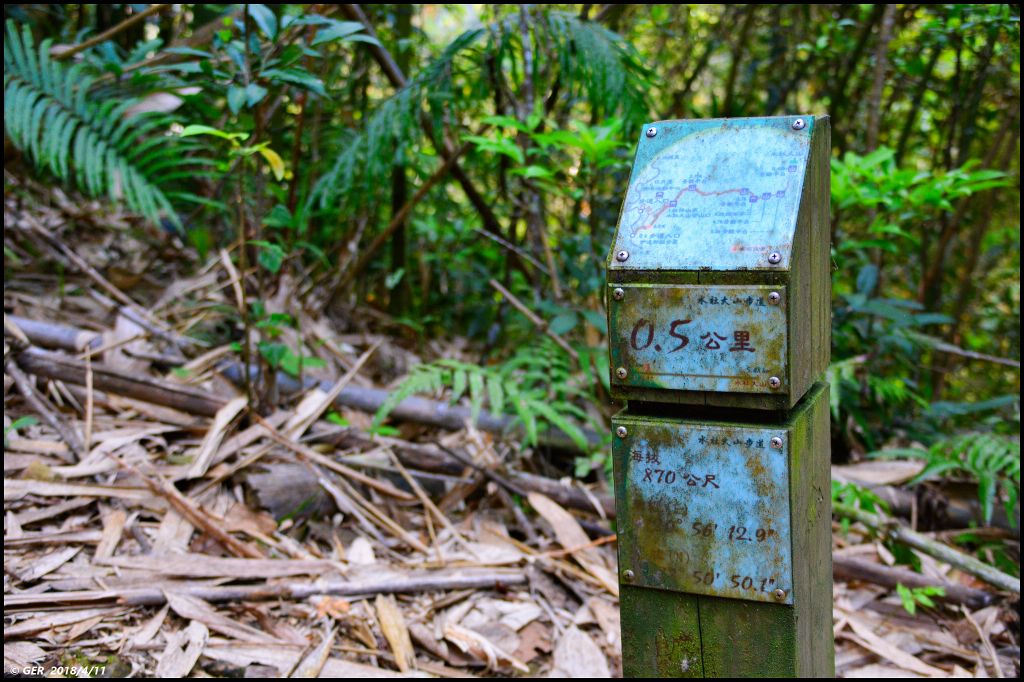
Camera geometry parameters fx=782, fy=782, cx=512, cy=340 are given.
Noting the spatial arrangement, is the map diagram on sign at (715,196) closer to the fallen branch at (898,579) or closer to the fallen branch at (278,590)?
the fallen branch at (278,590)

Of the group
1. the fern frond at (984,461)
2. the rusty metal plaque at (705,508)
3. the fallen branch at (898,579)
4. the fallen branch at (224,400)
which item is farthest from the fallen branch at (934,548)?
the rusty metal plaque at (705,508)

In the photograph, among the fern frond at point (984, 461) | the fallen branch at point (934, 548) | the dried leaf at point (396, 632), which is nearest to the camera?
the dried leaf at point (396, 632)

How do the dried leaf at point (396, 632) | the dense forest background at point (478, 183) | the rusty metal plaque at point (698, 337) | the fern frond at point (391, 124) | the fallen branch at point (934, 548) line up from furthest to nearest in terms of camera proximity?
the fern frond at point (391, 124) → the dense forest background at point (478, 183) → the fallen branch at point (934, 548) → the dried leaf at point (396, 632) → the rusty metal plaque at point (698, 337)

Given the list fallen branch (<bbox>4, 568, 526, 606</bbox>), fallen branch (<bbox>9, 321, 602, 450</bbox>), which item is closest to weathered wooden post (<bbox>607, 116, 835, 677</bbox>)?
fallen branch (<bbox>4, 568, 526, 606</bbox>)

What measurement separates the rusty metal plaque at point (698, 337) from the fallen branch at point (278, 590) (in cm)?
118

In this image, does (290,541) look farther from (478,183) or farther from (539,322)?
(478,183)

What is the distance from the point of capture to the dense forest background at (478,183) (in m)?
2.77

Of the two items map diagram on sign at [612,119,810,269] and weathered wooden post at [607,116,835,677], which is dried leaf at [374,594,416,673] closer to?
weathered wooden post at [607,116,835,677]

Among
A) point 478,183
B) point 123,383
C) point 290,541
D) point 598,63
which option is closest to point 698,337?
point 290,541

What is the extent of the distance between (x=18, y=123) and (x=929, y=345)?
12.0 ft

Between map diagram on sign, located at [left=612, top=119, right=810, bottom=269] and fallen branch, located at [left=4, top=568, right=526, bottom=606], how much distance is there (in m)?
1.32

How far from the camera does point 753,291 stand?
126cm

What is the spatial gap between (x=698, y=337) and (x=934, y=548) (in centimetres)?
165

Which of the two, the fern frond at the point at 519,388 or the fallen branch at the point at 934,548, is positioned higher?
the fern frond at the point at 519,388
